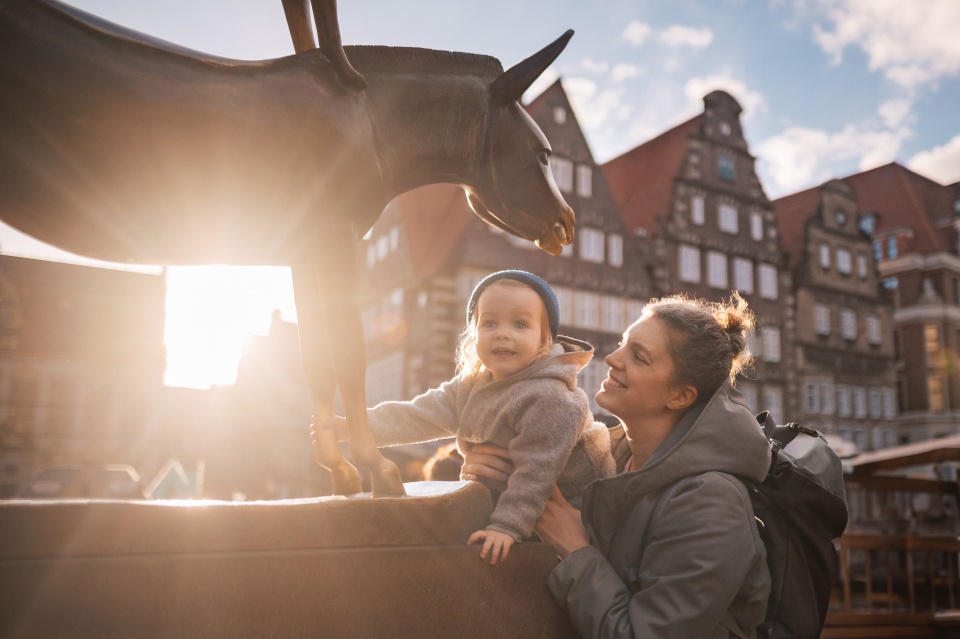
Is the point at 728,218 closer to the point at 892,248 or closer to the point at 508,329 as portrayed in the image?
the point at 892,248

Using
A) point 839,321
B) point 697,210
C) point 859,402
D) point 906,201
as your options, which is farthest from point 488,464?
point 906,201

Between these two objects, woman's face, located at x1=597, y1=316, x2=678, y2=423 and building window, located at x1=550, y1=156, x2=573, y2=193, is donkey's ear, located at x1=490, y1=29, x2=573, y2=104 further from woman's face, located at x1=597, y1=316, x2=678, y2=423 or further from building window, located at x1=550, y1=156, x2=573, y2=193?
building window, located at x1=550, y1=156, x2=573, y2=193

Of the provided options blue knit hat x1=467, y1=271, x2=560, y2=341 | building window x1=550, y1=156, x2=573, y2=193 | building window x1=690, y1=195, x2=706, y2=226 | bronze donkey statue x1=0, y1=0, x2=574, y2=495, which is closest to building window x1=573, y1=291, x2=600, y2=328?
building window x1=550, y1=156, x2=573, y2=193

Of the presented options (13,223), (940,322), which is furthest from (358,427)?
(940,322)

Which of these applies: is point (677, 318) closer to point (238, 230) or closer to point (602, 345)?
point (238, 230)

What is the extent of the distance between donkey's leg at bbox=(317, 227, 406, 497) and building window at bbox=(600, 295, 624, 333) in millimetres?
17669

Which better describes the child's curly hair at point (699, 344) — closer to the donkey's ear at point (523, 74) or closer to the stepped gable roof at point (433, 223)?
the donkey's ear at point (523, 74)

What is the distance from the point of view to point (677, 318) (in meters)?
2.14

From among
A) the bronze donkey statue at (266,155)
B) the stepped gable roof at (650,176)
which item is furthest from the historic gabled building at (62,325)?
the stepped gable roof at (650,176)

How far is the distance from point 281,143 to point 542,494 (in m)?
1.08

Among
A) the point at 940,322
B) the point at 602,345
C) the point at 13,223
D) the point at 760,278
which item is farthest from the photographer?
the point at 940,322

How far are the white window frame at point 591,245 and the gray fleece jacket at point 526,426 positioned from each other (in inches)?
673

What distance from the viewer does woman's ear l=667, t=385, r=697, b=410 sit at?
2.11 meters

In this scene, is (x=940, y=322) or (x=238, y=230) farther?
(x=940, y=322)
